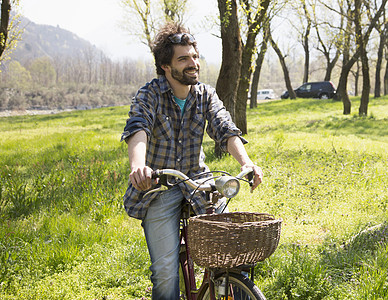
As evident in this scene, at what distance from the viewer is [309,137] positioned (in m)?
12.2

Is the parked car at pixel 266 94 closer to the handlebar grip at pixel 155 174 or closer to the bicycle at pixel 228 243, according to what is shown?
the bicycle at pixel 228 243

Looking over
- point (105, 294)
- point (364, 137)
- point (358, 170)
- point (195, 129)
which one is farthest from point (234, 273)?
point (364, 137)

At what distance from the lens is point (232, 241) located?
2109 mm

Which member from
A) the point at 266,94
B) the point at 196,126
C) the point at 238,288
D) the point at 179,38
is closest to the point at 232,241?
the point at 238,288

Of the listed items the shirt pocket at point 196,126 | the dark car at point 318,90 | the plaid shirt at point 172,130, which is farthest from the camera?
the dark car at point 318,90

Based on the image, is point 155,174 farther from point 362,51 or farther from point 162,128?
point 362,51

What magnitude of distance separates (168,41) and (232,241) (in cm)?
163

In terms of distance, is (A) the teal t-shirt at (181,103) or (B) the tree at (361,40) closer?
(A) the teal t-shirt at (181,103)

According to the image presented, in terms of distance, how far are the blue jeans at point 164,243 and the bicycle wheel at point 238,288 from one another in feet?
1.46

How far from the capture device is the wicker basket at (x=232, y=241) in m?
2.11

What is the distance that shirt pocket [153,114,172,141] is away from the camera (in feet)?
9.93

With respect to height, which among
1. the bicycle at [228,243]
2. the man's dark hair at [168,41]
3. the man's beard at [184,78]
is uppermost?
the man's dark hair at [168,41]

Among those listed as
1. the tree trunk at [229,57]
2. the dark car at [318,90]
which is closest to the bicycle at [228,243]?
the tree trunk at [229,57]

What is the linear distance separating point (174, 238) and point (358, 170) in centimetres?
619
